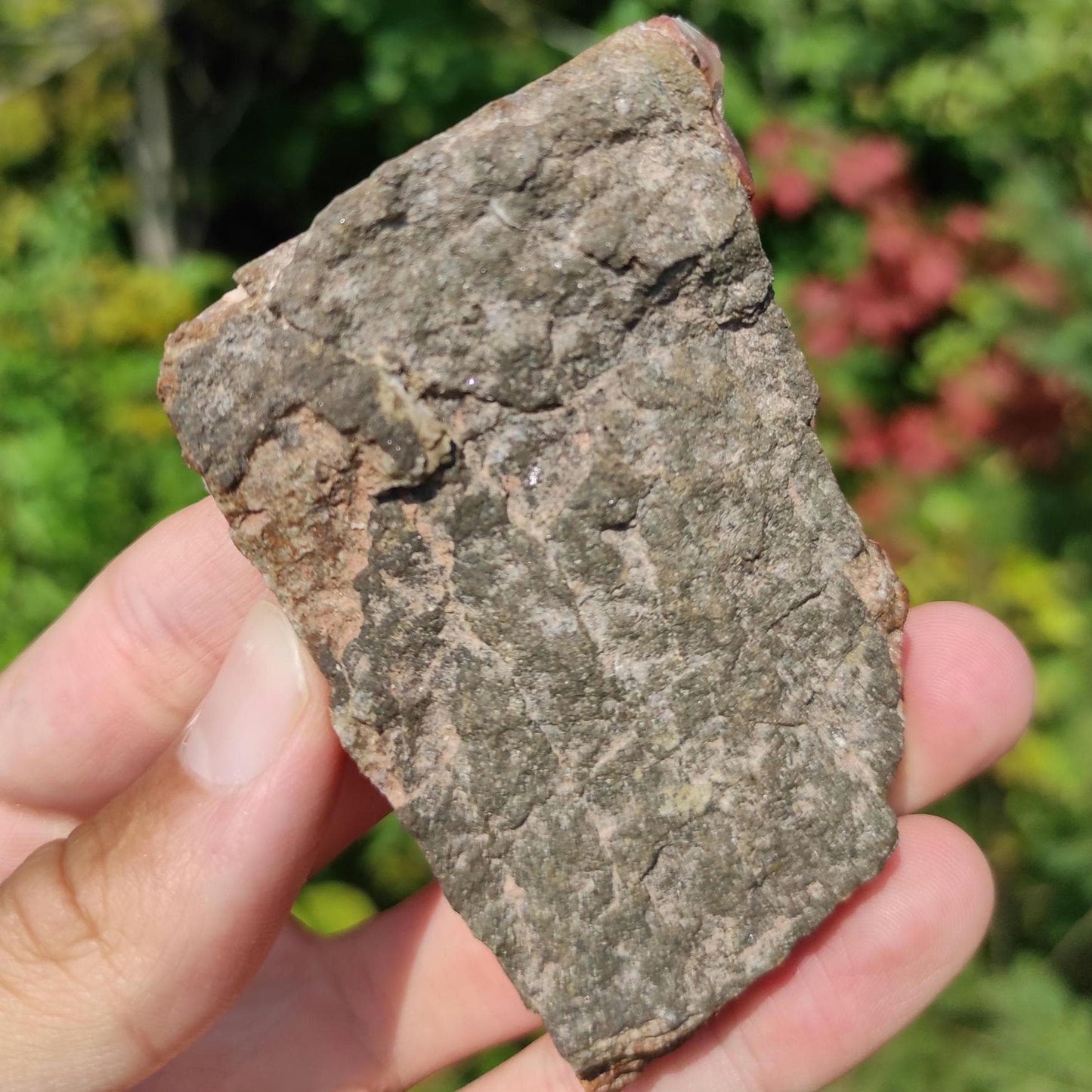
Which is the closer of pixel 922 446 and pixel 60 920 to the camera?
pixel 60 920

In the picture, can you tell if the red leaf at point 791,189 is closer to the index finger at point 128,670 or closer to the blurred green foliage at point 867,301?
the blurred green foliage at point 867,301

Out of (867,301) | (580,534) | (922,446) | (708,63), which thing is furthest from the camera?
(867,301)

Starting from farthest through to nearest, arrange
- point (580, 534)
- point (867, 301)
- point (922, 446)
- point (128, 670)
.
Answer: point (867, 301), point (922, 446), point (128, 670), point (580, 534)

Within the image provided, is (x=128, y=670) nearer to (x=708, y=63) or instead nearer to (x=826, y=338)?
(x=708, y=63)

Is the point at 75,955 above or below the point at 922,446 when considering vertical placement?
above

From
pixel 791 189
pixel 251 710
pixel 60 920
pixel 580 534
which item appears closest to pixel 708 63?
pixel 580 534

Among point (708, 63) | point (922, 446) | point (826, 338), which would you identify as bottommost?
point (922, 446)

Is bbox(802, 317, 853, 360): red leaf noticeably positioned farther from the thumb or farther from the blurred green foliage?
the thumb
